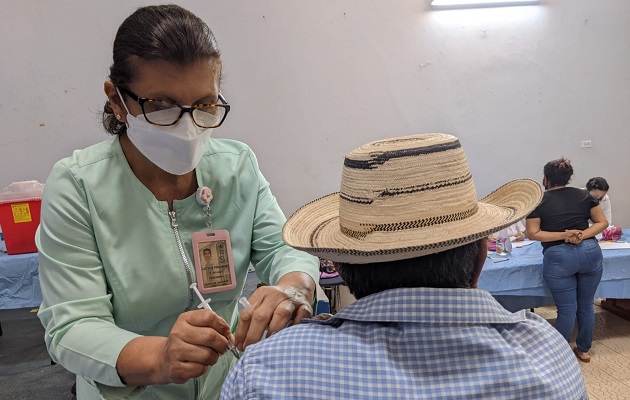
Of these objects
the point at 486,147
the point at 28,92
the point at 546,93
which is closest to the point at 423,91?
the point at 486,147

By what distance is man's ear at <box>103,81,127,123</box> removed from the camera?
96cm

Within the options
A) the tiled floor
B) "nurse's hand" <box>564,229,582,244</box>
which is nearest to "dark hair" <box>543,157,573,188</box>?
"nurse's hand" <box>564,229,582,244</box>

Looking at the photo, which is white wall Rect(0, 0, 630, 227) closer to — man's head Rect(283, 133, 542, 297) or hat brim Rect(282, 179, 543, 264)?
hat brim Rect(282, 179, 543, 264)

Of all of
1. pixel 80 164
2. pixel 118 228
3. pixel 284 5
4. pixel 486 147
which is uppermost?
pixel 284 5

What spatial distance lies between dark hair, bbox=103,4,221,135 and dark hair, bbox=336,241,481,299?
506 millimetres

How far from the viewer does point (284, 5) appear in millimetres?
4207

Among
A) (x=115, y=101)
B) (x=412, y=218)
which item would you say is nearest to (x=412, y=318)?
(x=412, y=218)

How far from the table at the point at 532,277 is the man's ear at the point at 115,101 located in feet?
9.25

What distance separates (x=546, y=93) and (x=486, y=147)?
814 mm

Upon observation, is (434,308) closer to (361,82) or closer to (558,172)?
(558,172)

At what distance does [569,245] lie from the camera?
318cm

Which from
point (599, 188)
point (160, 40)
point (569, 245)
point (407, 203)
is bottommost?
point (569, 245)

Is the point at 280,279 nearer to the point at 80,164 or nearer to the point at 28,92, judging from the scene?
the point at 80,164

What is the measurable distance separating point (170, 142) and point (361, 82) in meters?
3.65
